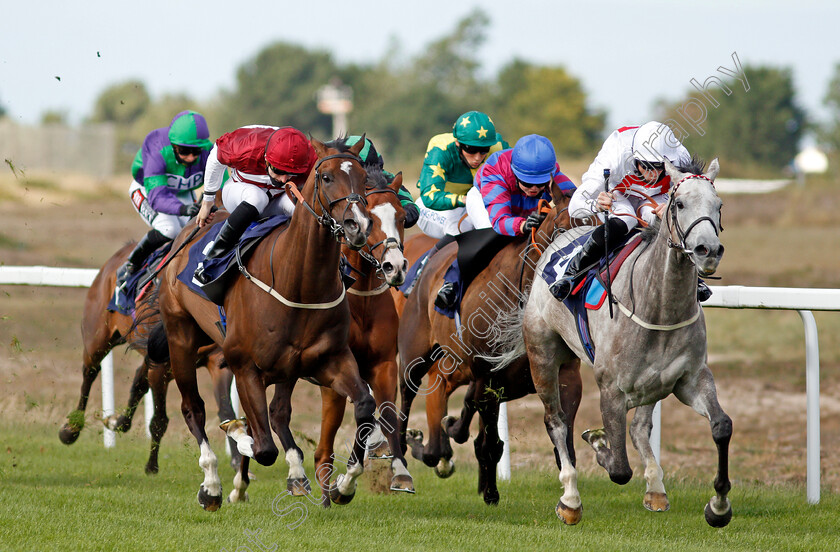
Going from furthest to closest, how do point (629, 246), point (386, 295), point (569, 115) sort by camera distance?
point (569, 115)
point (386, 295)
point (629, 246)

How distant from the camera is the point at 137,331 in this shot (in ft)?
23.9

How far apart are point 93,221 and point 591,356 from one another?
28.4 m

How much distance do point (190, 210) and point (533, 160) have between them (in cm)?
254

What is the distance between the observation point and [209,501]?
222 inches

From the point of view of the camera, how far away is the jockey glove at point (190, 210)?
7143 millimetres

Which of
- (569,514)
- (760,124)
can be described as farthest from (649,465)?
(760,124)

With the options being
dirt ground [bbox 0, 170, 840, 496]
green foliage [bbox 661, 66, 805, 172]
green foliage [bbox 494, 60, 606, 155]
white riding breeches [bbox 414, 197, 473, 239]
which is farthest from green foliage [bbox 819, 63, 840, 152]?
white riding breeches [bbox 414, 197, 473, 239]

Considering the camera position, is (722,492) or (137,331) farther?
(137,331)

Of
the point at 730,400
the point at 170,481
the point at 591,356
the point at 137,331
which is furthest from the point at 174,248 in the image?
the point at 730,400

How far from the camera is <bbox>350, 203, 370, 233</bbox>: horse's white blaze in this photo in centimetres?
471

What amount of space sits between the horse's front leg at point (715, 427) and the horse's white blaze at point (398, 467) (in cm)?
177

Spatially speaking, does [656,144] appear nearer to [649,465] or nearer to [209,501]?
[649,465]

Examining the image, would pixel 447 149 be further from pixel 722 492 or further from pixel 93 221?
pixel 93 221

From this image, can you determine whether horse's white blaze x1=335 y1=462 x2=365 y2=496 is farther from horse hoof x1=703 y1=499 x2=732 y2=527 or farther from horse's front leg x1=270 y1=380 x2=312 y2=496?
horse hoof x1=703 y1=499 x2=732 y2=527
